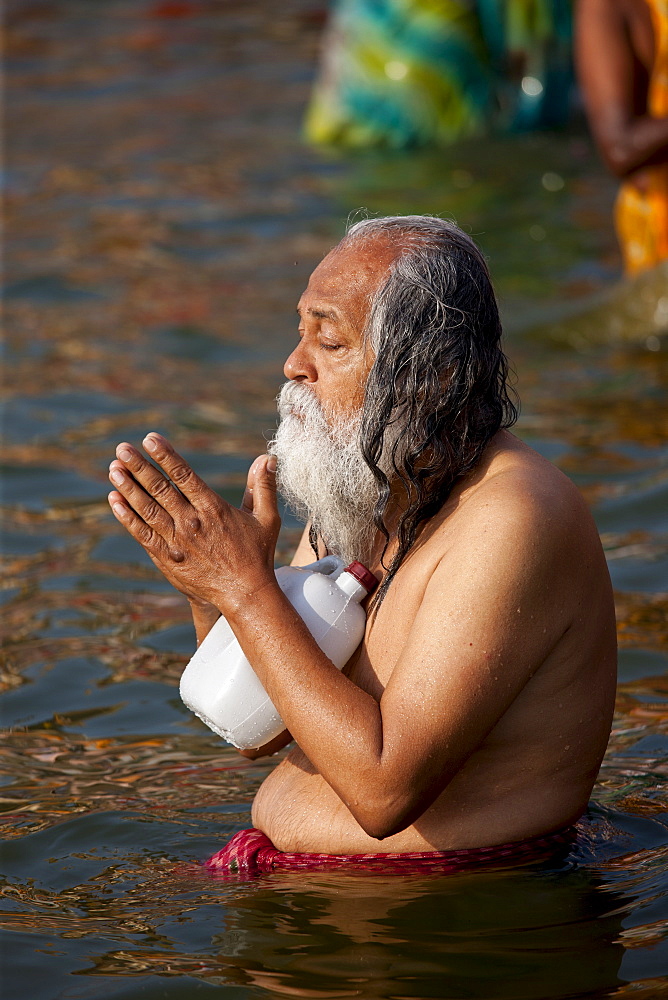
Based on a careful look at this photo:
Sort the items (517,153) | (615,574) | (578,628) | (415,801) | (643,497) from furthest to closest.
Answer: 1. (517,153)
2. (643,497)
3. (615,574)
4. (578,628)
5. (415,801)

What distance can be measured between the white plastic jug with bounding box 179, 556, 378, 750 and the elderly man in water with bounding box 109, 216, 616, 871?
2.4 inches

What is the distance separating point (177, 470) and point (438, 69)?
10454 mm

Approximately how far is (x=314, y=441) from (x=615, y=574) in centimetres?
255

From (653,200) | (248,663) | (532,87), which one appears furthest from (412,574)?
(532,87)

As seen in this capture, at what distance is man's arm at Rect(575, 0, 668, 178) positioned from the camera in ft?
24.7

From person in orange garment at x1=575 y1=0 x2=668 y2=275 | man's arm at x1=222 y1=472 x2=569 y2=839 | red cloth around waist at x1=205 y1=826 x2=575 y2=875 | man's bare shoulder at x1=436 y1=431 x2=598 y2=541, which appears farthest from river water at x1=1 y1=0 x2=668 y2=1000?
man's bare shoulder at x1=436 y1=431 x2=598 y2=541

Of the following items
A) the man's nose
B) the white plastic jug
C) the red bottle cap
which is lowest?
the white plastic jug

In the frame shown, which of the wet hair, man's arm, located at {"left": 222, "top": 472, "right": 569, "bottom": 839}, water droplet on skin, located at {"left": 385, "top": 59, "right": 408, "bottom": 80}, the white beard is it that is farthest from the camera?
water droplet on skin, located at {"left": 385, "top": 59, "right": 408, "bottom": 80}

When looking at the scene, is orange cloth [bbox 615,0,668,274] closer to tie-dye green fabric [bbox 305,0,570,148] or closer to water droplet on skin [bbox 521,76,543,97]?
tie-dye green fabric [bbox 305,0,570,148]

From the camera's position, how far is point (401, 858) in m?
3.11

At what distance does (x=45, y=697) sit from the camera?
4.78 m

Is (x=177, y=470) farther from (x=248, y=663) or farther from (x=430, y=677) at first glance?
(x=430, y=677)

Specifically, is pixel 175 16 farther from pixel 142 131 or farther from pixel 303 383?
pixel 303 383

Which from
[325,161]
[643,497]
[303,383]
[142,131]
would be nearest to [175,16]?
[142,131]
